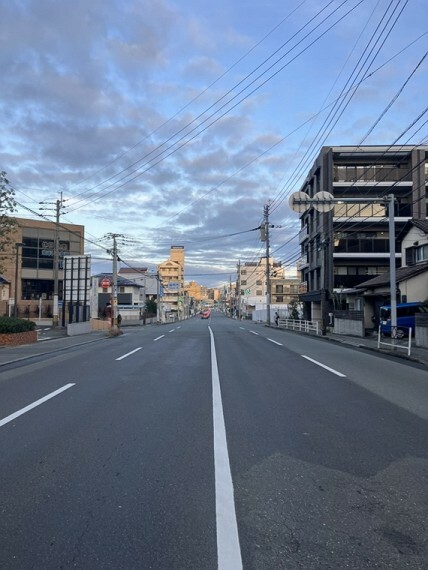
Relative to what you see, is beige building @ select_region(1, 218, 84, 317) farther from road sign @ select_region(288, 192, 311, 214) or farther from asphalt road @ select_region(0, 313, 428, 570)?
asphalt road @ select_region(0, 313, 428, 570)

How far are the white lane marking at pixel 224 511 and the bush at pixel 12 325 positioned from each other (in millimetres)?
18273

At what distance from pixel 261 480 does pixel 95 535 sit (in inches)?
69.9

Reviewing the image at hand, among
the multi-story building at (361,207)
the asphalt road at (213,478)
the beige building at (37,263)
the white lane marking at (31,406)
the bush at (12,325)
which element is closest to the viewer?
the asphalt road at (213,478)

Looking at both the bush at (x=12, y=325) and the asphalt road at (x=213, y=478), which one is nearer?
the asphalt road at (x=213, y=478)

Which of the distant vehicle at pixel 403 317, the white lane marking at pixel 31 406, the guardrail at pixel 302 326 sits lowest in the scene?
the white lane marking at pixel 31 406

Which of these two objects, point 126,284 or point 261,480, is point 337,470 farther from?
point 126,284

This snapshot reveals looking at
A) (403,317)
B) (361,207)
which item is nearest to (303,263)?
(361,207)

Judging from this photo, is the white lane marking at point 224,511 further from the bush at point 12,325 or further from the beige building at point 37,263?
the beige building at point 37,263

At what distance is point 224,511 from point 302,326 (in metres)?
37.4

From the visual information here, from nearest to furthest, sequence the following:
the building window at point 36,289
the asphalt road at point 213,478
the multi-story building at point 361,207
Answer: the asphalt road at point 213,478, the multi-story building at point 361,207, the building window at point 36,289

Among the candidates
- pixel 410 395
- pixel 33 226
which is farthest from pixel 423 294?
pixel 33 226

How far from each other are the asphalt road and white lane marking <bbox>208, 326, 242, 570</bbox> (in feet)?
0.05

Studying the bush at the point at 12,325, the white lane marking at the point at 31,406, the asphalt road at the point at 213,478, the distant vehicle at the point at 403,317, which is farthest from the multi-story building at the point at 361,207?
the asphalt road at the point at 213,478

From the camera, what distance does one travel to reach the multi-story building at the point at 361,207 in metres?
47.2
